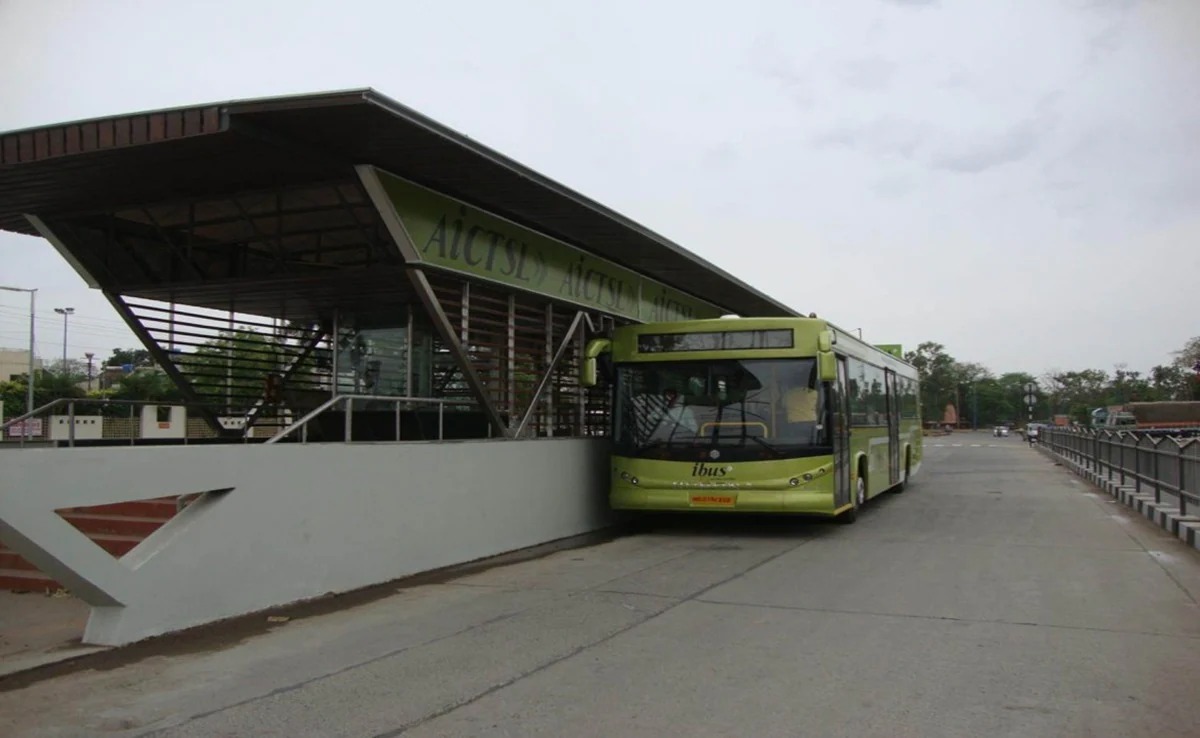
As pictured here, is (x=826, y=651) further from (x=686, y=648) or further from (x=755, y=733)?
(x=755, y=733)

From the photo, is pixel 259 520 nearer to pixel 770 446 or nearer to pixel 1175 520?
pixel 770 446

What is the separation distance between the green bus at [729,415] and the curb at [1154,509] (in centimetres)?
432

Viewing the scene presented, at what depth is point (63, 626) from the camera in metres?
7.20

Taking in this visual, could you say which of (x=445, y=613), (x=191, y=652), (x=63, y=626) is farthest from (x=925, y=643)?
(x=63, y=626)

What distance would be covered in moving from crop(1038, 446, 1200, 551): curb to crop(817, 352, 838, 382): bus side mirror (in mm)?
4903

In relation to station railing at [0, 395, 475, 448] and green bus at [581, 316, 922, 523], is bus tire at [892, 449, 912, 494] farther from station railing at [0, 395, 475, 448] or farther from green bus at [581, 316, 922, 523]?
station railing at [0, 395, 475, 448]

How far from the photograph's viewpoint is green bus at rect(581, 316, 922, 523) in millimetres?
12094

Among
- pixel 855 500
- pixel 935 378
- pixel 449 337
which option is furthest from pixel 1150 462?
pixel 935 378

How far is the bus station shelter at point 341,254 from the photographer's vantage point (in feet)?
26.9

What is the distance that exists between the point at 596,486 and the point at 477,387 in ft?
11.8

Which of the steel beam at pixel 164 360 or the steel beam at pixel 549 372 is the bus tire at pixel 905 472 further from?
the steel beam at pixel 164 360

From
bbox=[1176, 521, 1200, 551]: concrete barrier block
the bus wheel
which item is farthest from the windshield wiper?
bbox=[1176, 521, 1200, 551]: concrete barrier block

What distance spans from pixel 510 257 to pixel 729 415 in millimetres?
3695

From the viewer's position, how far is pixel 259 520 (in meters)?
7.47
